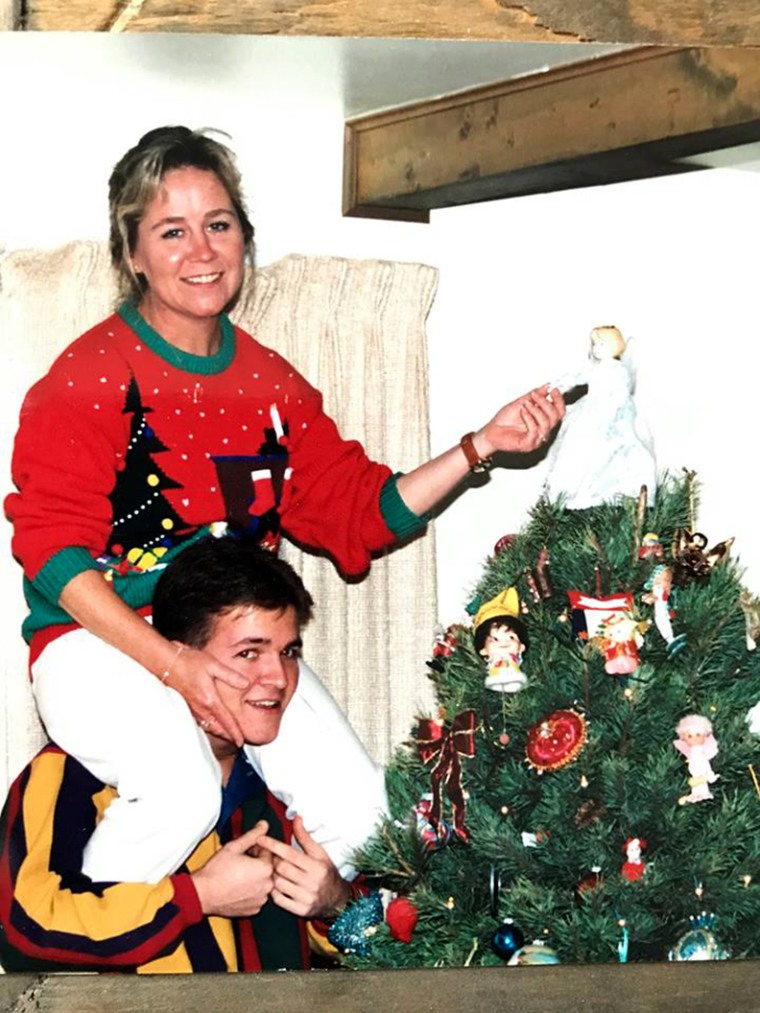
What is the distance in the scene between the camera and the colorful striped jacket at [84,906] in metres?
1.62

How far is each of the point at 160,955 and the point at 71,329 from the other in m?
0.62

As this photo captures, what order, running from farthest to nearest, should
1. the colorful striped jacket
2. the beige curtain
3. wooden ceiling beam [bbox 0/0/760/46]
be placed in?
wooden ceiling beam [bbox 0/0/760/46]
the beige curtain
the colorful striped jacket

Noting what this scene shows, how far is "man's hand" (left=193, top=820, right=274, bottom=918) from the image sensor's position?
1654mm

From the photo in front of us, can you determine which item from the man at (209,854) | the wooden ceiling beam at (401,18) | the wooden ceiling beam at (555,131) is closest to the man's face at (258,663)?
the man at (209,854)

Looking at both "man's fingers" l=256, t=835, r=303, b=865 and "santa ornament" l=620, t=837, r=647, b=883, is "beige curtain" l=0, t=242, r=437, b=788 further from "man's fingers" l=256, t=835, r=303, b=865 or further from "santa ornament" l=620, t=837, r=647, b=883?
"santa ornament" l=620, t=837, r=647, b=883

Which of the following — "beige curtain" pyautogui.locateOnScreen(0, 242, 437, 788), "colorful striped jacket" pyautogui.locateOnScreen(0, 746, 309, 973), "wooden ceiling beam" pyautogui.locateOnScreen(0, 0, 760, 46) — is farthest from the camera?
"wooden ceiling beam" pyautogui.locateOnScreen(0, 0, 760, 46)

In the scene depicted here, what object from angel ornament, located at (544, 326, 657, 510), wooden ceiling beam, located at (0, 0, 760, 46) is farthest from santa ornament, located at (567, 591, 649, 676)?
wooden ceiling beam, located at (0, 0, 760, 46)

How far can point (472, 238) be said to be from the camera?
1771mm

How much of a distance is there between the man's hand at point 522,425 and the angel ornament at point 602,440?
16 mm

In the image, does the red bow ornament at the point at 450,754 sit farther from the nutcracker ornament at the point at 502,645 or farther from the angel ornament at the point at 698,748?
the angel ornament at the point at 698,748

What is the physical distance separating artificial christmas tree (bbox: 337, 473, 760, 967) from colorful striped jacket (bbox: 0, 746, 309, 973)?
0.41ft

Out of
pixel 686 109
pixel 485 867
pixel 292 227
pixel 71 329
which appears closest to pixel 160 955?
pixel 485 867

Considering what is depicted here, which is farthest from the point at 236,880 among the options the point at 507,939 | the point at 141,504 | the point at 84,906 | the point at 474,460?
the point at 474,460

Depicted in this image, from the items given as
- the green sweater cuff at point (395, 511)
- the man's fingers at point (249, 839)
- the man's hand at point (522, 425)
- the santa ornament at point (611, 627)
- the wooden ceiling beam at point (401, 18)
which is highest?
the wooden ceiling beam at point (401, 18)
